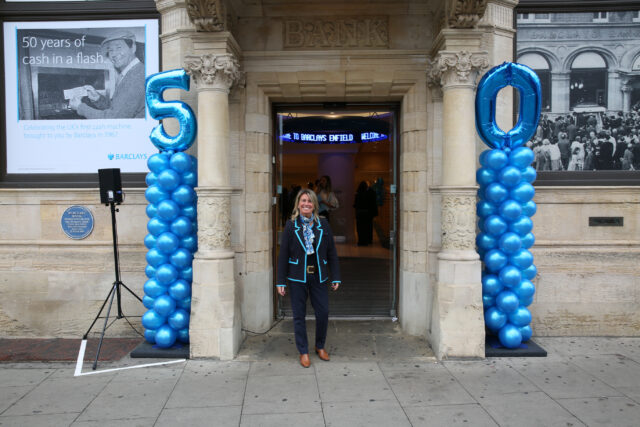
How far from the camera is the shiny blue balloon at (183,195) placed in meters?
5.55

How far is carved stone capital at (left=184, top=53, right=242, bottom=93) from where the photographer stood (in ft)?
17.8

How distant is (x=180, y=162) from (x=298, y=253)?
69.2 inches

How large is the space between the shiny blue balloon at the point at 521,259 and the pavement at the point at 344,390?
1.06m

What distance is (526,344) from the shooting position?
223 inches

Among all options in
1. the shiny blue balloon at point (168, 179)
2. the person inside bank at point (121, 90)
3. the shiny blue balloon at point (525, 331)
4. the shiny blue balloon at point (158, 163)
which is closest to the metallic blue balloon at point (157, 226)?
the shiny blue balloon at point (168, 179)

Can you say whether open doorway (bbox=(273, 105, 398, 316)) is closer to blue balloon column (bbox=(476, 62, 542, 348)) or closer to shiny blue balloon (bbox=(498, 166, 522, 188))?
blue balloon column (bbox=(476, 62, 542, 348))

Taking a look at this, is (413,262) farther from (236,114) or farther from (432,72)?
(236,114)

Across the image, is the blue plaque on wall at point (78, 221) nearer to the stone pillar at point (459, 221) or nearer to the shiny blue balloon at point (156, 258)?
the shiny blue balloon at point (156, 258)

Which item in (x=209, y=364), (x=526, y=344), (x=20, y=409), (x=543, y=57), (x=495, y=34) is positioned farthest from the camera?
(x=543, y=57)

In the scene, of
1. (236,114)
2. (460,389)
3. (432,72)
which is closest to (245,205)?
(236,114)

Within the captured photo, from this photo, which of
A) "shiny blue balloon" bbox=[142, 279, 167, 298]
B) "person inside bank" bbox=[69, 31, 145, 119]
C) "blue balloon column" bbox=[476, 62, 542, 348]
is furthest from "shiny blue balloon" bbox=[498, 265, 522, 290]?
"person inside bank" bbox=[69, 31, 145, 119]

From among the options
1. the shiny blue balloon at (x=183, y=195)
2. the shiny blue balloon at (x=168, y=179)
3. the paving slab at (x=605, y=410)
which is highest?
the shiny blue balloon at (x=168, y=179)

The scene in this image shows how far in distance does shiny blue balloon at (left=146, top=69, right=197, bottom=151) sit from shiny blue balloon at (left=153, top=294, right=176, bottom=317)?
1.78m

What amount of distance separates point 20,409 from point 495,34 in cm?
664
